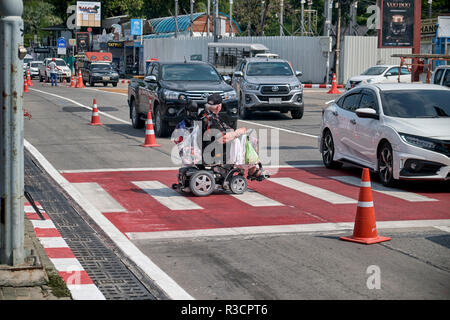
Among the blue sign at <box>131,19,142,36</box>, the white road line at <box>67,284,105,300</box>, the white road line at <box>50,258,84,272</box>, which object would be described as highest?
the blue sign at <box>131,19,142,36</box>

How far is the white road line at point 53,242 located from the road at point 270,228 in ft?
1.90

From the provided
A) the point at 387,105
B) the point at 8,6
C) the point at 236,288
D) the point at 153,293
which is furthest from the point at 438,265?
the point at 387,105

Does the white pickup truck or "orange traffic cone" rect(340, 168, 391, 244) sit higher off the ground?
the white pickup truck

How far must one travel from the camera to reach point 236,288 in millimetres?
6629

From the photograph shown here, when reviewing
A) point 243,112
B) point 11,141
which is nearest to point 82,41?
point 243,112

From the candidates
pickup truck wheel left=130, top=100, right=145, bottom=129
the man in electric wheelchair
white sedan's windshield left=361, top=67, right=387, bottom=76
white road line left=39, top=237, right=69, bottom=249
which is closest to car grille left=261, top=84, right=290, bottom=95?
pickup truck wheel left=130, top=100, right=145, bottom=129

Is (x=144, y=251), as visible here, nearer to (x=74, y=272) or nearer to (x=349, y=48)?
(x=74, y=272)

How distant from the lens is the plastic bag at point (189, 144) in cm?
1138

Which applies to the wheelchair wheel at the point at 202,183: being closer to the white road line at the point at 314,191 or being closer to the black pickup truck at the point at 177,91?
the white road line at the point at 314,191

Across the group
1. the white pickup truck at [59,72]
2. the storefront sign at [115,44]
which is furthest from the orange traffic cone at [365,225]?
the storefront sign at [115,44]

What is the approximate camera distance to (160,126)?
19.5 metres

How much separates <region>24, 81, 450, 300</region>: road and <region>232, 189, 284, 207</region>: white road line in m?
0.01

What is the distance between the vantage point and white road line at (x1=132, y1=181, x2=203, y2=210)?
10688 millimetres

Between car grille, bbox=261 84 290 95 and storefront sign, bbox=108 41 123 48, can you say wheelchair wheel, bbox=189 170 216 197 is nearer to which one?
car grille, bbox=261 84 290 95
